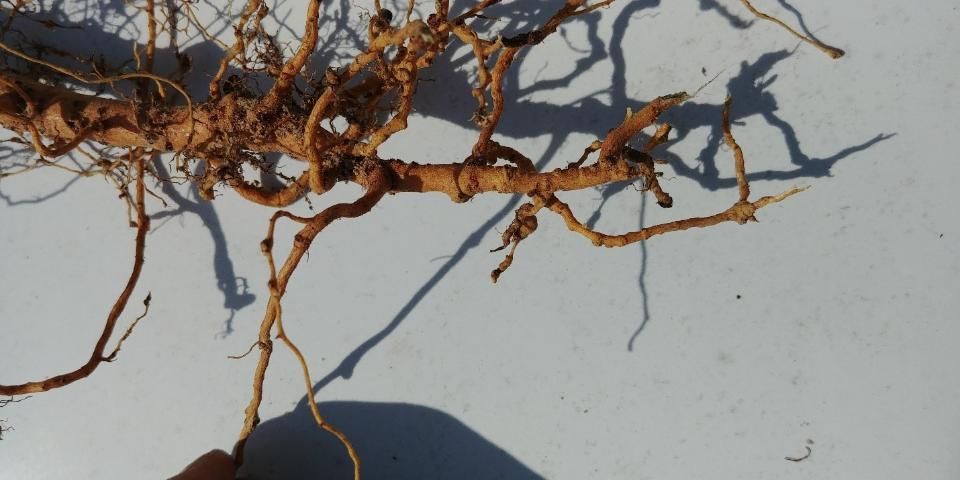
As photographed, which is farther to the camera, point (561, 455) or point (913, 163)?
point (561, 455)

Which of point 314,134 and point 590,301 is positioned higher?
point 314,134

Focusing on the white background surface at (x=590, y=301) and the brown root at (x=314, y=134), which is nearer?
the brown root at (x=314, y=134)

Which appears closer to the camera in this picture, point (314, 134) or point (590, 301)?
point (314, 134)

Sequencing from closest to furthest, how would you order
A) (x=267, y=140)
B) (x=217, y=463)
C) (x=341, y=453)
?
(x=267, y=140) < (x=217, y=463) < (x=341, y=453)

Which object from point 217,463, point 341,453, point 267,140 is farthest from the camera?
point 341,453

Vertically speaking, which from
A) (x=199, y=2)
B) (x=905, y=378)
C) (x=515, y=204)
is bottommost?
(x=905, y=378)

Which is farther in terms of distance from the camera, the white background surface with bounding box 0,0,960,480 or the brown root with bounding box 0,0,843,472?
the white background surface with bounding box 0,0,960,480

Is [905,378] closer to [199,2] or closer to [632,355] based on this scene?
[632,355]

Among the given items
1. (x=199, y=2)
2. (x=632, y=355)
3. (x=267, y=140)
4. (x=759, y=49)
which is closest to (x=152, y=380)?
(x=267, y=140)
